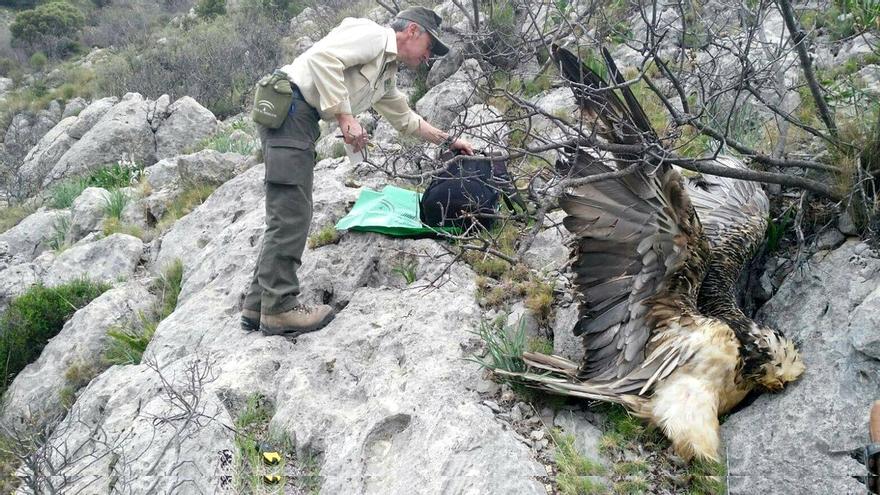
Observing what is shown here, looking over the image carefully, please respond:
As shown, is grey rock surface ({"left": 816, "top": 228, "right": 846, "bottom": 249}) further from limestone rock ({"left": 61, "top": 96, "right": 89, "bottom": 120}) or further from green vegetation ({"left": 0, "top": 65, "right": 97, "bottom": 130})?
green vegetation ({"left": 0, "top": 65, "right": 97, "bottom": 130})

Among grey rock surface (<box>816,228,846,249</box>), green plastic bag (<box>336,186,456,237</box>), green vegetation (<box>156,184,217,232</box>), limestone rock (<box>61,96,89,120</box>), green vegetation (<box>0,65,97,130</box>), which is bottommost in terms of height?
green vegetation (<box>0,65,97,130</box>)

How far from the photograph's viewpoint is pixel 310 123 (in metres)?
4.18

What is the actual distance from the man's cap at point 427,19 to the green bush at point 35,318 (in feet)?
13.3

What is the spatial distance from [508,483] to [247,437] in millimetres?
1436

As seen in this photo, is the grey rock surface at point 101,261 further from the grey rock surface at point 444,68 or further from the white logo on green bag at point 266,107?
the grey rock surface at point 444,68

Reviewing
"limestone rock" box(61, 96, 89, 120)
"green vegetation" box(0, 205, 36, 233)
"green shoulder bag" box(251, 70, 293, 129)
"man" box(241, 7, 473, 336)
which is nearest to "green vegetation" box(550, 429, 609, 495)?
"man" box(241, 7, 473, 336)

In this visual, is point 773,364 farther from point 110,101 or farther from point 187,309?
point 110,101

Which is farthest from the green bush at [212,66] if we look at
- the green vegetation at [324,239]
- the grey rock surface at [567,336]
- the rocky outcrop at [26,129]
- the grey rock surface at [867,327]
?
the grey rock surface at [867,327]

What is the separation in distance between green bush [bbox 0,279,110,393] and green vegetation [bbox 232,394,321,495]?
354cm

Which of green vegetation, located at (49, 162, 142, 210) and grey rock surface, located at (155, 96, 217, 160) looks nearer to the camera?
green vegetation, located at (49, 162, 142, 210)

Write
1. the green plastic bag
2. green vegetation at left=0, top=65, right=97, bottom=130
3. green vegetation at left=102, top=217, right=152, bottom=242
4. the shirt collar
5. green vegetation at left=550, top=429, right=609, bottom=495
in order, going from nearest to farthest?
1. green vegetation at left=550, top=429, right=609, bottom=495
2. the shirt collar
3. the green plastic bag
4. green vegetation at left=102, top=217, right=152, bottom=242
5. green vegetation at left=0, top=65, right=97, bottom=130

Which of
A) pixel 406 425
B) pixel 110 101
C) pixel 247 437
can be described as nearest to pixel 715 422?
pixel 406 425

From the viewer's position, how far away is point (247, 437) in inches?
140

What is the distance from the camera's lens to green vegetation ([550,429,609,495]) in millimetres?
2818
